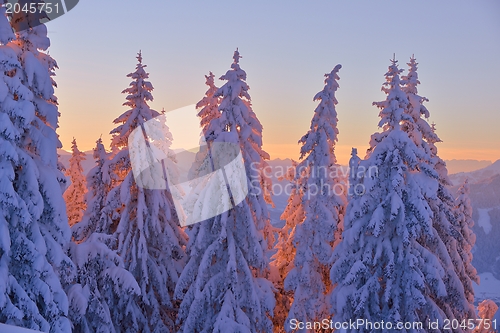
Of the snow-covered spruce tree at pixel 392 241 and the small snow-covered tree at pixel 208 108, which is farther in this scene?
the small snow-covered tree at pixel 208 108

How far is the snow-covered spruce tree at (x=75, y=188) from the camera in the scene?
36094 millimetres

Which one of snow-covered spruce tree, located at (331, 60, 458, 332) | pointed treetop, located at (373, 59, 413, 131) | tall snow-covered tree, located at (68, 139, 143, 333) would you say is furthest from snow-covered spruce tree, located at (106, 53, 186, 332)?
pointed treetop, located at (373, 59, 413, 131)

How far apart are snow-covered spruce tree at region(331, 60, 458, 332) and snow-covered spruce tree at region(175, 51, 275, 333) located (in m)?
3.70

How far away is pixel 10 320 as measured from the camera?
1303cm

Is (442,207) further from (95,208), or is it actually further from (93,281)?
(95,208)

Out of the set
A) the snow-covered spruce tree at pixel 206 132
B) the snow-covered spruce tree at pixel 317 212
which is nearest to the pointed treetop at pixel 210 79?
the snow-covered spruce tree at pixel 206 132

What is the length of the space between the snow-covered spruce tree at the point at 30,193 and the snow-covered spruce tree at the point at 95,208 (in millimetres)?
7947

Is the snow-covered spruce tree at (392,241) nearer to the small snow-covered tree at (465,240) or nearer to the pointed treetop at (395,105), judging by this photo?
the pointed treetop at (395,105)

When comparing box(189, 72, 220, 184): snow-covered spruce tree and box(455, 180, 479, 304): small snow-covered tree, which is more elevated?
box(189, 72, 220, 184): snow-covered spruce tree

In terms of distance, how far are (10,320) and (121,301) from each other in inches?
313

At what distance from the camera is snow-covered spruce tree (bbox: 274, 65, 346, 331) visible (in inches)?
846

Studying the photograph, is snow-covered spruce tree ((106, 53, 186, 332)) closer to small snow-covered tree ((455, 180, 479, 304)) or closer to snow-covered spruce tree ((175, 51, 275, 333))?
snow-covered spruce tree ((175, 51, 275, 333))

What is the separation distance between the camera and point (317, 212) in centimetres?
2159

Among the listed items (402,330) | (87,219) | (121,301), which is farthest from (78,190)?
(402,330)
